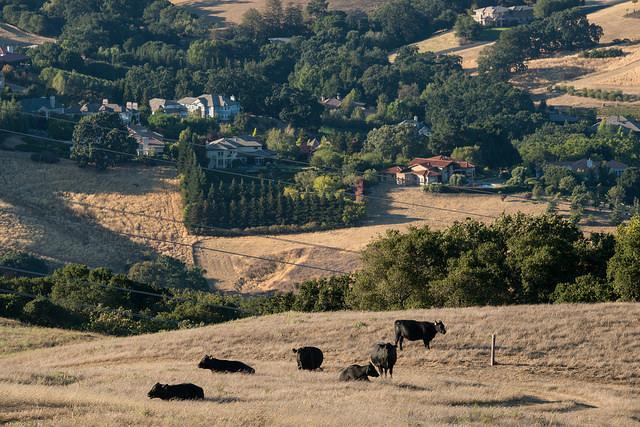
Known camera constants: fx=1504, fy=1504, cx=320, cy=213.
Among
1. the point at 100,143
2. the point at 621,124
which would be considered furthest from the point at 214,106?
the point at 621,124

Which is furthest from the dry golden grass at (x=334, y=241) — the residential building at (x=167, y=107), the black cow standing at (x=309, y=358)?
the black cow standing at (x=309, y=358)

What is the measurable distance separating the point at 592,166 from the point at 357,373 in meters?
98.4

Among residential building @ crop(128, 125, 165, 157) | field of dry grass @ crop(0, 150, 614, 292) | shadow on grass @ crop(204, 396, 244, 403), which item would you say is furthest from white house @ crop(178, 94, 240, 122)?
shadow on grass @ crop(204, 396, 244, 403)

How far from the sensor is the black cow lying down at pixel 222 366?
41.1 m

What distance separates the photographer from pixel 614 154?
468 feet

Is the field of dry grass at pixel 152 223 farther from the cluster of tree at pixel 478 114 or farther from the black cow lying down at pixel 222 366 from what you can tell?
the black cow lying down at pixel 222 366

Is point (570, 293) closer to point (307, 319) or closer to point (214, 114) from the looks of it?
point (307, 319)

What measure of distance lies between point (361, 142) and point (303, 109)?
30.3 ft

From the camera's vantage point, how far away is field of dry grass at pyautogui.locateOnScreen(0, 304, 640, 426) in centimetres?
3353

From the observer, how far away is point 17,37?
187250 mm

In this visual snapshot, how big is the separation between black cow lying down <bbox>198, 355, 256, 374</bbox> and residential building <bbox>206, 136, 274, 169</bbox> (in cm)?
8527

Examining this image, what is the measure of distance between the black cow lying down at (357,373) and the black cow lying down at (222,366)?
2820 millimetres

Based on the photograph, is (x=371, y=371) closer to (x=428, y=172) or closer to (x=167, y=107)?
(x=428, y=172)

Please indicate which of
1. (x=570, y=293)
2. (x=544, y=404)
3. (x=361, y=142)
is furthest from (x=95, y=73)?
(x=544, y=404)
